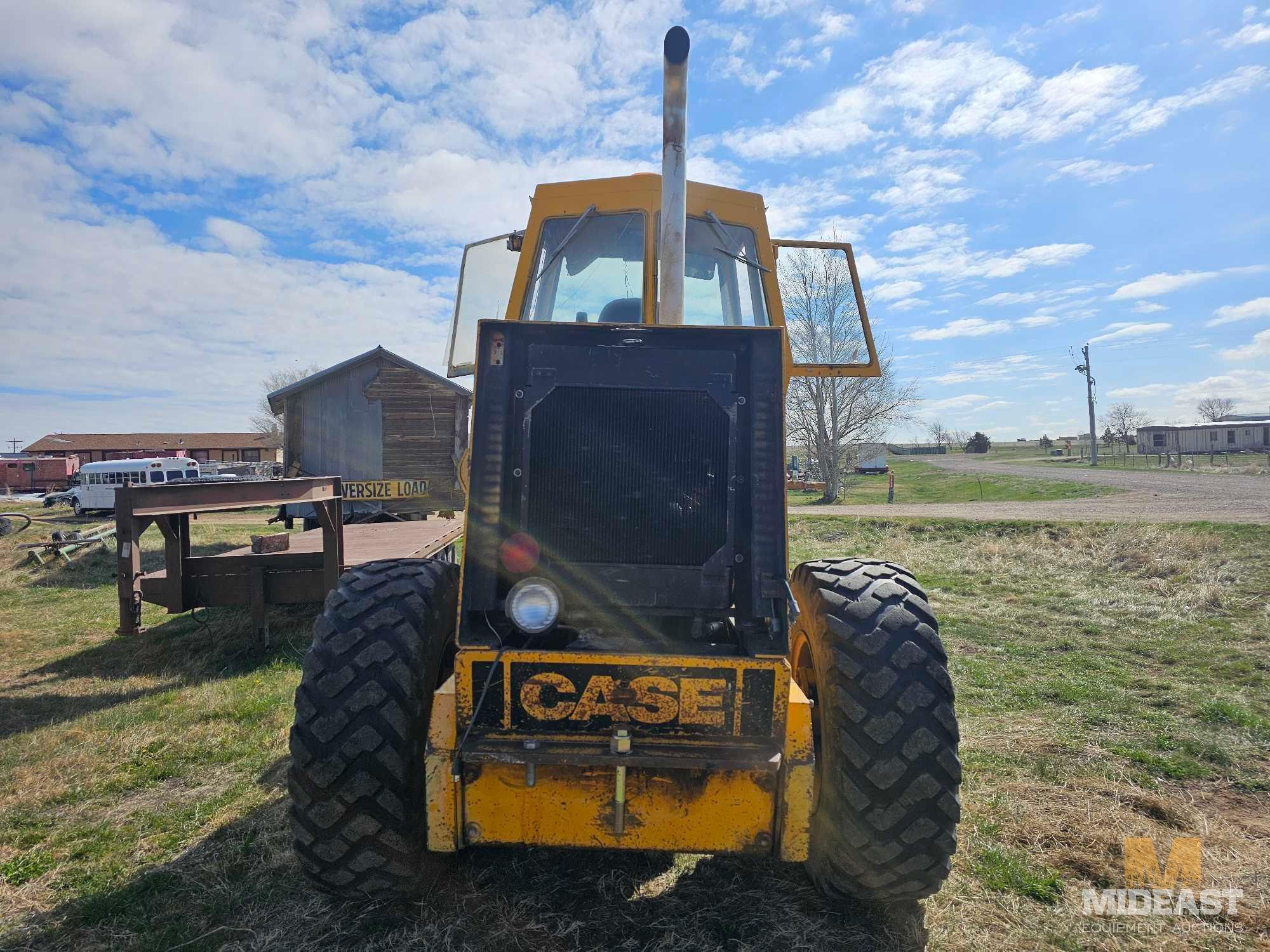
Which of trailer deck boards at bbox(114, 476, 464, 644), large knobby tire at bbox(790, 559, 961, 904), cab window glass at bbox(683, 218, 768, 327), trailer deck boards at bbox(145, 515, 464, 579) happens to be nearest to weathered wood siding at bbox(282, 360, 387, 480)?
trailer deck boards at bbox(145, 515, 464, 579)

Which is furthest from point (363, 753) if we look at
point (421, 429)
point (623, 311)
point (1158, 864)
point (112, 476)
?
point (112, 476)

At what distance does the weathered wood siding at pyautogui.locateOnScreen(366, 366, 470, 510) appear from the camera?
17359 mm

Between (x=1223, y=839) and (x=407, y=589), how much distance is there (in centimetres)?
Answer: 398

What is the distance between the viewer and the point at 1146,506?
59.6ft

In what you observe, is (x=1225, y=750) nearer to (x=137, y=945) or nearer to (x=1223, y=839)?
(x=1223, y=839)

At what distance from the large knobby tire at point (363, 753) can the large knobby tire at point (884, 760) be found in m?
1.50

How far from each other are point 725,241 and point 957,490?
3195 cm

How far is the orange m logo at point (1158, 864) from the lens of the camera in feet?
10.2

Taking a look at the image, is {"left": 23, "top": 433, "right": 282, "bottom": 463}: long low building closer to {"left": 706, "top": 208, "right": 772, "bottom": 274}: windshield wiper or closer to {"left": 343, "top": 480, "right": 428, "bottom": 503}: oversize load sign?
{"left": 343, "top": 480, "right": 428, "bottom": 503}: oversize load sign

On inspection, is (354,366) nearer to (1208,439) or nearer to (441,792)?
(441,792)

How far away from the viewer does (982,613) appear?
28.5ft

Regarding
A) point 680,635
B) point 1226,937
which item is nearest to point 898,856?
point 680,635

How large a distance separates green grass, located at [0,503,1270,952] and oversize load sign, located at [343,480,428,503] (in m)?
7.35

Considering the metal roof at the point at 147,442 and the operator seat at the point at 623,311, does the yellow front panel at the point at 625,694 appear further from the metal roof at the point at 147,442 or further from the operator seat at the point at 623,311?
the metal roof at the point at 147,442
